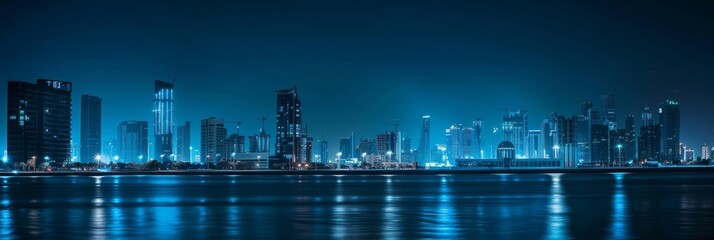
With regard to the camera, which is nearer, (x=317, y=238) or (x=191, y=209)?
(x=317, y=238)

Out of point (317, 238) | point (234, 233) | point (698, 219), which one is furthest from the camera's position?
point (698, 219)

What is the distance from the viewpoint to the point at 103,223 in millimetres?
31266

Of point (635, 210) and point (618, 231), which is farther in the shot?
point (635, 210)

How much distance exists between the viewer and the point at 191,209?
3962cm

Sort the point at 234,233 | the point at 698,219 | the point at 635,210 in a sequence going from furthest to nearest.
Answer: the point at 635,210 < the point at 698,219 < the point at 234,233

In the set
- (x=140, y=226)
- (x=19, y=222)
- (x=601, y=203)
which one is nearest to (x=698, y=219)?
(x=601, y=203)

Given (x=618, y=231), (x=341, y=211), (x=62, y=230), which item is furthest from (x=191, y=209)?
(x=618, y=231)

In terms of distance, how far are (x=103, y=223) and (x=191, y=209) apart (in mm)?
8559

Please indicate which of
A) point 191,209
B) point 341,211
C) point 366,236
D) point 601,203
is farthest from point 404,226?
point 601,203

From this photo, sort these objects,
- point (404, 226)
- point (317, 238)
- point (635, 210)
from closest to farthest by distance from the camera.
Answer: point (317, 238) < point (404, 226) < point (635, 210)

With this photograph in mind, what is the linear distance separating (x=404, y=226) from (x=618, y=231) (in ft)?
25.0

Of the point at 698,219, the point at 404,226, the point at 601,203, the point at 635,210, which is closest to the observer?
the point at 404,226

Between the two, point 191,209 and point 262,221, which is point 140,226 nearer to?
point 262,221

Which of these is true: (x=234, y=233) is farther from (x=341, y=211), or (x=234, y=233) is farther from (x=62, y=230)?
(x=341, y=211)
